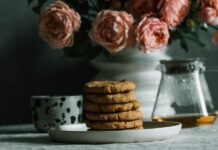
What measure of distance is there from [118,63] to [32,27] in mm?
273

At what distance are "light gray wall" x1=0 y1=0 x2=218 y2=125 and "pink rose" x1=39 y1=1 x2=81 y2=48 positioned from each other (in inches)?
10.3

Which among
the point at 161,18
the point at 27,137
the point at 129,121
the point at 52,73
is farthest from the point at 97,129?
the point at 52,73

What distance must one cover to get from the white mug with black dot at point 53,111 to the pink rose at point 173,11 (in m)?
0.22

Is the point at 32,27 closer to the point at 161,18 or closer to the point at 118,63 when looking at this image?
the point at 118,63

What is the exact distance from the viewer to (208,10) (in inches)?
45.4

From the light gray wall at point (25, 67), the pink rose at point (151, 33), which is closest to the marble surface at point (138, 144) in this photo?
the pink rose at point (151, 33)

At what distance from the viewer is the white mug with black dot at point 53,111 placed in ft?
3.67

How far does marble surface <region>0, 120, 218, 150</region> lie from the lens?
0.89 metres

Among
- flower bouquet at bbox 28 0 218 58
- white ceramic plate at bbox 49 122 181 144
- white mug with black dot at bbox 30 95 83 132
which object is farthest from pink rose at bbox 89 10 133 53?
white ceramic plate at bbox 49 122 181 144

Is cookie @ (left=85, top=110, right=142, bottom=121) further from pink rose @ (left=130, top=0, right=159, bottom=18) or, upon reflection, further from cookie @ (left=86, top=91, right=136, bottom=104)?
pink rose @ (left=130, top=0, right=159, bottom=18)

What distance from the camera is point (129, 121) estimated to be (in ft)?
3.14

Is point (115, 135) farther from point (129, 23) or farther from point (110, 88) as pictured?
point (129, 23)

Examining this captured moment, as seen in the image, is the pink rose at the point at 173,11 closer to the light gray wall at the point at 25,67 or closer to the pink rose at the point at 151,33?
the pink rose at the point at 151,33

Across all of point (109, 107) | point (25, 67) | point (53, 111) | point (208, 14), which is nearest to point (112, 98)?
point (109, 107)
